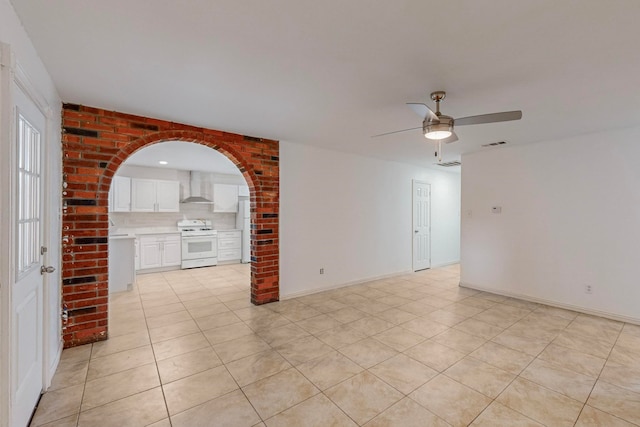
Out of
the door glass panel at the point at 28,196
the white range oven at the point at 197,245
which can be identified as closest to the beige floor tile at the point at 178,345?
the door glass panel at the point at 28,196

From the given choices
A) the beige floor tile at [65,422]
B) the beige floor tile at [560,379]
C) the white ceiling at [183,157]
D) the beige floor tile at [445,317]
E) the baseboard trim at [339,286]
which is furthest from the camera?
the white ceiling at [183,157]

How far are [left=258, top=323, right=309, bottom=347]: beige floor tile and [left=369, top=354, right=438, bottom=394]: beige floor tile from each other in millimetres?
968

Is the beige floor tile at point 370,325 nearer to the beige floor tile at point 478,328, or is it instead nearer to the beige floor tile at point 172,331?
the beige floor tile at point 478,328

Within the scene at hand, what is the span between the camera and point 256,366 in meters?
2.54

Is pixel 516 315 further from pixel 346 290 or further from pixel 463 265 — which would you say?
pixel 346 290

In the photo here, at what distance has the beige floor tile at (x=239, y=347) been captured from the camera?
2.71 meters

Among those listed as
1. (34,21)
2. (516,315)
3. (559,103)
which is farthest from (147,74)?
(516,315)

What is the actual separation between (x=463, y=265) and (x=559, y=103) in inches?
123

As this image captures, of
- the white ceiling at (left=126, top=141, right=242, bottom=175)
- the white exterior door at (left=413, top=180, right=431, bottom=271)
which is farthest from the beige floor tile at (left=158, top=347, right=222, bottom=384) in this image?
the white exterior door at (left=413, top=180, right=431, bottom=271)

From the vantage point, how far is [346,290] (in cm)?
493

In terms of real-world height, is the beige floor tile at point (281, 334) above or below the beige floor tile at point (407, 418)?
above

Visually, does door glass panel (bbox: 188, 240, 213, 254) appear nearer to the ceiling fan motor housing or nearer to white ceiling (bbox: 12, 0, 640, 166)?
white ceiling (bbox: 12, 0, 640, 166)

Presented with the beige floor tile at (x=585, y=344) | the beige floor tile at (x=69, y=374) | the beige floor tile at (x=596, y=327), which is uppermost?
the beige floor tile at (x=596, y=327)

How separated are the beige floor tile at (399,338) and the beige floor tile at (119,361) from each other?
2.24 m
